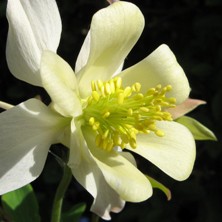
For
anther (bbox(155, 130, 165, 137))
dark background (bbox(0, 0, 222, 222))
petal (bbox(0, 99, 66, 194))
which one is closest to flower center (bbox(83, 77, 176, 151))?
anther (bbox(155, 130, 165, 137))

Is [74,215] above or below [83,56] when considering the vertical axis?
below

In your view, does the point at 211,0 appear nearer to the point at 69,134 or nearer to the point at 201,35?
the point at 201,35

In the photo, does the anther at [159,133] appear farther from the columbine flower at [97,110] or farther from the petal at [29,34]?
the petal at [29,34]

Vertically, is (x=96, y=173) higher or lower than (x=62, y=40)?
higher

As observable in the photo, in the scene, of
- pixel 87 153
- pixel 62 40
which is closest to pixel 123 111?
pixel 87 153

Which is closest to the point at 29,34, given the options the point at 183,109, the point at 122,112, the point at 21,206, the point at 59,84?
the point at 59,84

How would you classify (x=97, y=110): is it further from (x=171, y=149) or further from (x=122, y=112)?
(x=171, y=149)

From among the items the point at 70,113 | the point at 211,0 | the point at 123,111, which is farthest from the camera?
the point at 211,0
